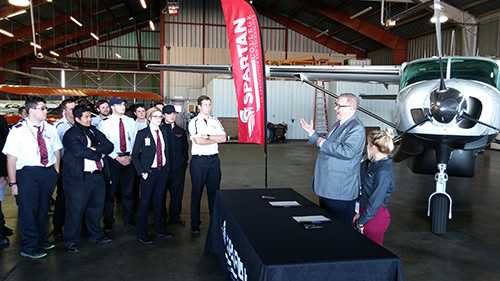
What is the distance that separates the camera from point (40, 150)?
3578 millimetres

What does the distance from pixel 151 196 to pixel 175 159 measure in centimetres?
72

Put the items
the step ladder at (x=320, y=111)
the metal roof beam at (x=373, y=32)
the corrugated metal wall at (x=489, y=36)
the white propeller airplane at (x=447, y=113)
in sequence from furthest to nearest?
the metal roof beam at (x=373, y=32) → the step ladder at (x=320, y=111) → the corrugated metal wall at (x=489, y=36) → the white propeller airplane at (x=447, y=113)

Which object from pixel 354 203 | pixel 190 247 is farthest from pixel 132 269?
pixel 354 203

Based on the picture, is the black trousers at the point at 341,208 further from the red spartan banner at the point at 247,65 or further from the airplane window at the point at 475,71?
the airplane window at the point at 475,71

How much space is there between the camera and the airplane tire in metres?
4.56

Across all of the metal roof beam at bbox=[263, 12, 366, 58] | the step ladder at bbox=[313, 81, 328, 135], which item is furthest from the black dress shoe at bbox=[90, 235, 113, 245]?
the metal roof beam at bbox=[263, 12, 366, 58]

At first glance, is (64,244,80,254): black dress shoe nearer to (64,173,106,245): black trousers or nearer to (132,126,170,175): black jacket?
(64,173,106,245): black trousers

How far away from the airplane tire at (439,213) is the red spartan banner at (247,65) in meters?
2.34

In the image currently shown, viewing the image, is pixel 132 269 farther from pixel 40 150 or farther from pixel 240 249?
pixel 240 249

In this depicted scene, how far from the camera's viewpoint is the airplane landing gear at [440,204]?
15.0 ft

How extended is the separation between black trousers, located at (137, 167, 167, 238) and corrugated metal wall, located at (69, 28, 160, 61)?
2969 centimetres

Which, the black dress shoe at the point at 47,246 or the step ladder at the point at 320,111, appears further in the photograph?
the step ladder at the point at 320,111

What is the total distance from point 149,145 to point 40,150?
0.99m

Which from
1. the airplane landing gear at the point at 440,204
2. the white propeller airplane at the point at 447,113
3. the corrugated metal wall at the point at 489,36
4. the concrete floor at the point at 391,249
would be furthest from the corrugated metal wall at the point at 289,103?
the airplane landing gear at the point at 440,204
